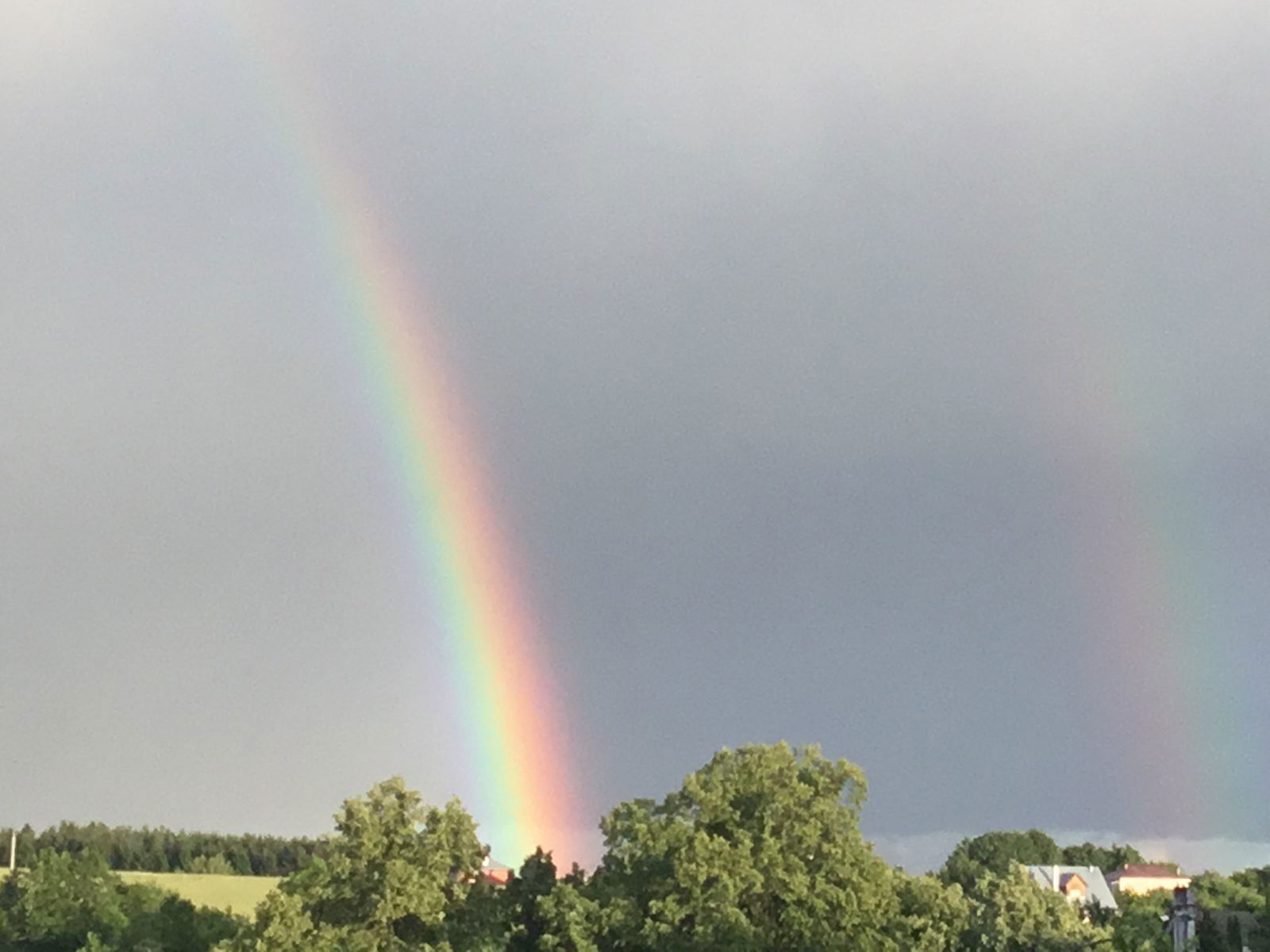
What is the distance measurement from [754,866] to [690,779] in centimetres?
417

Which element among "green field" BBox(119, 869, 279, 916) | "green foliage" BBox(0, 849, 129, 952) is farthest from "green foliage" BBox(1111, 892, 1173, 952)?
"green field" BBox(119, 869, 279, 916)

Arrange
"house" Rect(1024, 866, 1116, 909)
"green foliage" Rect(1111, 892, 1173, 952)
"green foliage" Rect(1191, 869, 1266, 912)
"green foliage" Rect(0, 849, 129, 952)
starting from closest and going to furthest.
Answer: "green foliage" Rect(1111, 892, 1173, 952) → "green foliage" Rect(0, 849, 129, 952) → "green foliage" Rect(1191, 869, 1266, 912) → "house" Rect(1024, 866, 1116, 909)

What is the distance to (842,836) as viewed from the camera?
64.8 metres

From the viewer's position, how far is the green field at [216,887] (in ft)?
433

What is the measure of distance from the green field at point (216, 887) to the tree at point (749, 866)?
6984 centimetres

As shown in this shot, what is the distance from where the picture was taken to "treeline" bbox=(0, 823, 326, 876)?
172 metres

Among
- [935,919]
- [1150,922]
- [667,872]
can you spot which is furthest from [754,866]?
[1150,922]

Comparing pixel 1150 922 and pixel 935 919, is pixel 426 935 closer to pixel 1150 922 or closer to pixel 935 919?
pixel 935 919

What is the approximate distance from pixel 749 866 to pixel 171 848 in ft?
425

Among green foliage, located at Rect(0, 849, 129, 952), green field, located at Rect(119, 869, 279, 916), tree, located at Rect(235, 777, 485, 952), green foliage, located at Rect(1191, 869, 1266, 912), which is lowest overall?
tree, located at Rect(235, 777, 485, 952)

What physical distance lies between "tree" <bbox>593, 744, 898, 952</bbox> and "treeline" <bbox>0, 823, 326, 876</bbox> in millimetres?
112430

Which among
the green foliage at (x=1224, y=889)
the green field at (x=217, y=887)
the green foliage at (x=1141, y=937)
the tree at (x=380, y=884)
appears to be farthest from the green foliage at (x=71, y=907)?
the green foliage at (x=1224, y=889)

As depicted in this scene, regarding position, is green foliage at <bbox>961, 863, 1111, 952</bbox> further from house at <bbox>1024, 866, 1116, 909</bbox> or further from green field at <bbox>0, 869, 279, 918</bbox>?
house at <bbox>1024, 866, 1116, 909</bbox>

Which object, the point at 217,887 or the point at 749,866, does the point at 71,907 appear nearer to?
the point at 217,887
